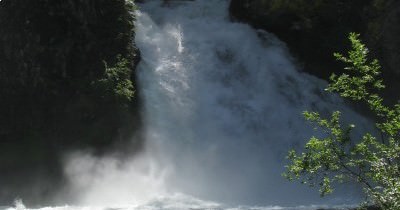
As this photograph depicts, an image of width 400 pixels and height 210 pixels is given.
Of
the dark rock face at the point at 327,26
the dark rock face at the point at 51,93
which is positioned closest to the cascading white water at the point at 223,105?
the dark rock face at the point at 327,26

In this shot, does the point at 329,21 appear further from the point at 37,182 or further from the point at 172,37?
the point at 37,182

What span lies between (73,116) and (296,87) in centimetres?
774

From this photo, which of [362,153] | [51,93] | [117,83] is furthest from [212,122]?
[362,153]

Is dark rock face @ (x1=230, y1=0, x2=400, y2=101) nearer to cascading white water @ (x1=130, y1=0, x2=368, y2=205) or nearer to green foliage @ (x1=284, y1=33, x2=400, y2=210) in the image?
cascading white water @ (x1=130, y1=0, x2=368, y2=205)

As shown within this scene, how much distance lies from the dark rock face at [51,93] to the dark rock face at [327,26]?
6357 millimetres

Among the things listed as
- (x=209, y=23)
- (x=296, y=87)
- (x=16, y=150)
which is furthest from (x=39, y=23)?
(x=296, y=87)

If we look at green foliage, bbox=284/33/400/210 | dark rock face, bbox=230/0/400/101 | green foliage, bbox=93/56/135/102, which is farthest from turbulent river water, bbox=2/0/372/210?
green foliage, bbox=284/33/400/210

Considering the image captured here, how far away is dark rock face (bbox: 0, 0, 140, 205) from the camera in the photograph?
18266mm

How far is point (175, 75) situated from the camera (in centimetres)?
2061

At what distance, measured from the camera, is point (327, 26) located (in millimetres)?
21969

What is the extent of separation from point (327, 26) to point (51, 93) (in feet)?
34.3

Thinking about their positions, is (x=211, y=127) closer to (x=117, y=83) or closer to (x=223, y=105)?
(x=223, y=105)

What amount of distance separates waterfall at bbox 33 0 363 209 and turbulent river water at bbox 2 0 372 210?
0.03 m

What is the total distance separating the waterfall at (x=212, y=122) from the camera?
1702 centimetres
